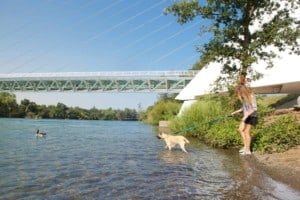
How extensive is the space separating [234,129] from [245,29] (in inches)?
130

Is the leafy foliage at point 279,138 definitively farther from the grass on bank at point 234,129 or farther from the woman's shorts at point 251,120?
the woman's shorts at point 251,120

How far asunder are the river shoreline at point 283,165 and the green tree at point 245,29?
3.17 metres

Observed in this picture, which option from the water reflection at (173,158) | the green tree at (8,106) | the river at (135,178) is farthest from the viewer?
the green tree at (8,106)

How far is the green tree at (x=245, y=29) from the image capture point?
11.1m

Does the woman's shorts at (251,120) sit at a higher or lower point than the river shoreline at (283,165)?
higher

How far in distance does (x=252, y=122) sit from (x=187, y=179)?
3.38 meters

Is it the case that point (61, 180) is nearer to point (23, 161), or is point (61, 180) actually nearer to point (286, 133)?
point (23, 161)

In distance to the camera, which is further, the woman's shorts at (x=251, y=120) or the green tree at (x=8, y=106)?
the green tree at (x=8, y=106)

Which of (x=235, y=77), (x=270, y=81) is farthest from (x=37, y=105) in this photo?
(x=235, y=77)

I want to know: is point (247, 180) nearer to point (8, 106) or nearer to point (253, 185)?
point (253, 185)

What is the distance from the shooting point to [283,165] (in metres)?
7.69

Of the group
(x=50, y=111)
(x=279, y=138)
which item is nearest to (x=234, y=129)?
(x=279, y=138)

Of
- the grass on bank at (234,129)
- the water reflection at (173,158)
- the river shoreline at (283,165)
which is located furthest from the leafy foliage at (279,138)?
the water reflection at (173,158)

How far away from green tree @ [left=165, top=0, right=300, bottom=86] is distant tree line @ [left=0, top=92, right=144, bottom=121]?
2616 inches
